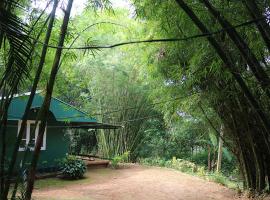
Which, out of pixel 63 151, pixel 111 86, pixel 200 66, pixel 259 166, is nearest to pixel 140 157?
pixel 111 86

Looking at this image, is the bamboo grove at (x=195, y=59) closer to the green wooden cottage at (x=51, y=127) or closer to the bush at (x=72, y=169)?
the green wooden cottage at (x=51, y=127)

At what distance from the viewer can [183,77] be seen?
17.5 ft

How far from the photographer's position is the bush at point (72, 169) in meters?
8.73

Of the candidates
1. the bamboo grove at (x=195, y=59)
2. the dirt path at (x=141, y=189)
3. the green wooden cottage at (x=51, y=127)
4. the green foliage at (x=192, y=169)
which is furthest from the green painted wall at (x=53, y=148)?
the green foliage at (x=192, y=169)

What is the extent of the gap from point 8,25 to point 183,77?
3292 mm

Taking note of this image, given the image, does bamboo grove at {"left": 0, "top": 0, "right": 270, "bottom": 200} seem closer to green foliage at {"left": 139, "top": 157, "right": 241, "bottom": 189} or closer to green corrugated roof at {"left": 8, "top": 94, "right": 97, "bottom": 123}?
green foliage at {"left": 139, "top": 157, "right": 241, "bottom": 189}

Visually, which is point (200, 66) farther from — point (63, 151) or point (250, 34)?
point (63, 151)

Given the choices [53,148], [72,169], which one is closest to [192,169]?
[72,169]

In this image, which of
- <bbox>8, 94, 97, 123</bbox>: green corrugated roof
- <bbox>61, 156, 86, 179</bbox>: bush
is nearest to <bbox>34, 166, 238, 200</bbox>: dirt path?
<bbox>61, 156, 86, 179</bbox>: bush

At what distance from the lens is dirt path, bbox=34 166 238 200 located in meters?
6.76

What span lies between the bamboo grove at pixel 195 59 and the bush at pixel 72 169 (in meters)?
3.00

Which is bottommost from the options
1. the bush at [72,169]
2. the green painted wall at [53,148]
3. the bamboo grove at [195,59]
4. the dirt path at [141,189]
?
the dirt path at [141,189]

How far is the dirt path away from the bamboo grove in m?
1.06

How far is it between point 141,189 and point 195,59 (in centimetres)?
409
